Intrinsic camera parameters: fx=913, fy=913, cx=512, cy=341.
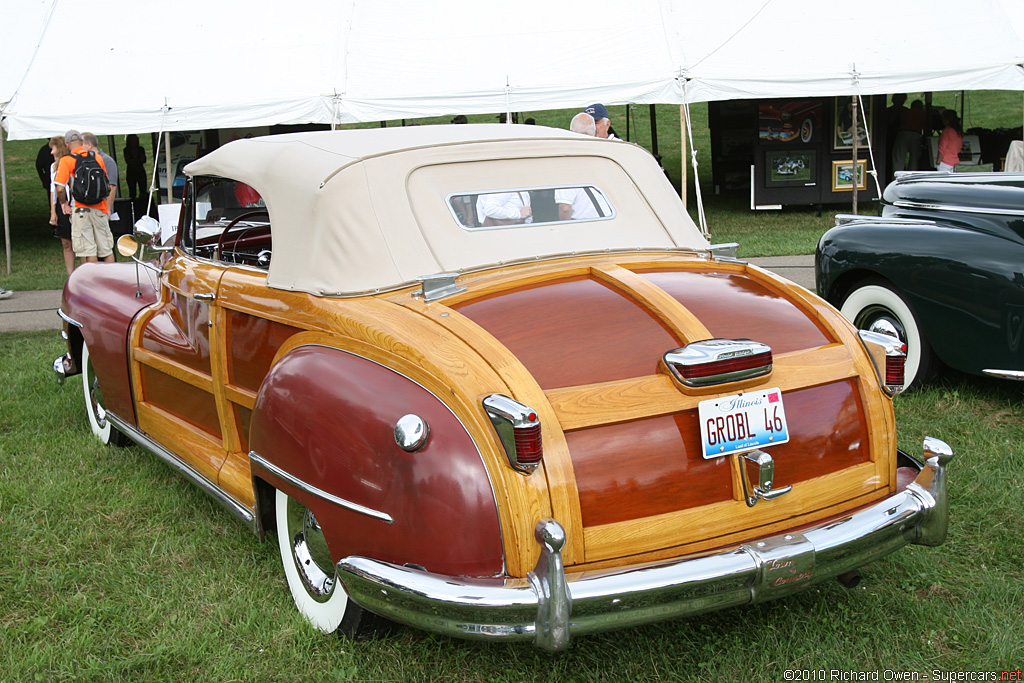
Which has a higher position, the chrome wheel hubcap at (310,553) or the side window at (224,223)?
the side window at (224,223)

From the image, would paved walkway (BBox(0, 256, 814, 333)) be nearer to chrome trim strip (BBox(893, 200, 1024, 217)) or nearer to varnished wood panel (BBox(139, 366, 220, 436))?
chrome trim strip (BBox(893, 200, 1024, 217))

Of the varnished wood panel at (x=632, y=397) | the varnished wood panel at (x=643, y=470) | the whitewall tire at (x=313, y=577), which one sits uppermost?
the varnished wood panel at (x=632, y=397)

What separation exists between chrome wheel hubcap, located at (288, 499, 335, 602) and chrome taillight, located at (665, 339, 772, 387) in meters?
1.22

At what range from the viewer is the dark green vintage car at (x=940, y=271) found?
4.77m

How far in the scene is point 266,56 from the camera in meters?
11.5

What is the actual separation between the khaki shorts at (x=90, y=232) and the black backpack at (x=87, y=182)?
0.16m

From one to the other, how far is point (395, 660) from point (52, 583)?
155 cm

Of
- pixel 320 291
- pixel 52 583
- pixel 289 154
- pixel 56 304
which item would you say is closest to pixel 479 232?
pixel 320 291

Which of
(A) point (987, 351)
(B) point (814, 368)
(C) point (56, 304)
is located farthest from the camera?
(C) point (56, 304)

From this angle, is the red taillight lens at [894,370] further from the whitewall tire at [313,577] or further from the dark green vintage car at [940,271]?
the dark green vintage car at [940,271]

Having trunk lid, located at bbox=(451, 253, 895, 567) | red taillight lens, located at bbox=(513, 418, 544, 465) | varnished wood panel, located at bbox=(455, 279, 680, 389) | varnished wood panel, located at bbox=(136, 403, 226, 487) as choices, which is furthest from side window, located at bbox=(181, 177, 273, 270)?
red taillight lens, located at bbox=(513, 418, 544, 465)

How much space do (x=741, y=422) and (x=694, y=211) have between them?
14.1 metres

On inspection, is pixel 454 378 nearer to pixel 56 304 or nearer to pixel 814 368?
pixel 814 368

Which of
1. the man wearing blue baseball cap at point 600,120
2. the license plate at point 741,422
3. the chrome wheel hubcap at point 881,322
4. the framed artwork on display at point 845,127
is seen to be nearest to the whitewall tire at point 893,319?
the chrome wheel hubcap at point 881,322
